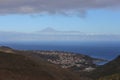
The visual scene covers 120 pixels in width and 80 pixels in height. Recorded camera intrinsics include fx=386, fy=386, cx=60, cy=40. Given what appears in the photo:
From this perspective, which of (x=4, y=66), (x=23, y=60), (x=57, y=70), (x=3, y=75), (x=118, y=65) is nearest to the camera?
(x=3, y=75)

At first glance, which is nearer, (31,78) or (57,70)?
(31,78)

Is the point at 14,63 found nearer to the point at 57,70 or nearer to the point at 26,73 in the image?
the point at 26,73

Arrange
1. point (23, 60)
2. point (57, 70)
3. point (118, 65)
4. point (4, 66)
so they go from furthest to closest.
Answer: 1. point (118, 65)
2. point (57, 70)
3. point (23, 60)
4. point (4, 66)

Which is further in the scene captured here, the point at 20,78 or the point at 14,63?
the point at 14,63

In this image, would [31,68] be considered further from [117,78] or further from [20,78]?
[117,78]

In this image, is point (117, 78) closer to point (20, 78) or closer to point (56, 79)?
point (56, 79)

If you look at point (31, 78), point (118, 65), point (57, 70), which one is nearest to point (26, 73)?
point (31, 78)

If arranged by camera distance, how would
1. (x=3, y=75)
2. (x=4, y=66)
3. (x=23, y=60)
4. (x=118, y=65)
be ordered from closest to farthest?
(x=3, y=75) < (x=4, y=66) < (x=23, y=60) < (x=118, y=65)

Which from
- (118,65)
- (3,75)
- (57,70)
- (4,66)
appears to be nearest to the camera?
(3,75)

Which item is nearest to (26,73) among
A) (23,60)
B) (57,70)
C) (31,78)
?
(31,78)
